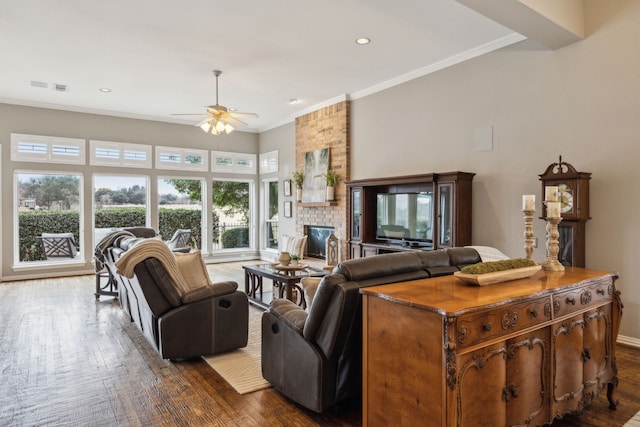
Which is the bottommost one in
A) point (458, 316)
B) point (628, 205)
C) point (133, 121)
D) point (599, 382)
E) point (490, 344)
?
point (599, 382)

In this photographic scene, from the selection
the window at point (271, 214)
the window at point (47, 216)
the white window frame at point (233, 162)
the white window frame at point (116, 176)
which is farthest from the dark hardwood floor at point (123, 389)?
the white window frame at point (233, 162)

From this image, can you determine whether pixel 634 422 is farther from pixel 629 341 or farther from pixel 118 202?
pixel 118 202

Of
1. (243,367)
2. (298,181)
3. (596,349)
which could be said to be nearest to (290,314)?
(243,367)

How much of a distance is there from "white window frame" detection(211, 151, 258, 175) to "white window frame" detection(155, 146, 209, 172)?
211 millimetres

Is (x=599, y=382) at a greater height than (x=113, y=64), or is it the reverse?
(x=113, y=64)

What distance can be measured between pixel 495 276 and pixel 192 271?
2602 millimetres

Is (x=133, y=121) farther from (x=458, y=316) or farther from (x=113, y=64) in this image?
(x=458, y=316)

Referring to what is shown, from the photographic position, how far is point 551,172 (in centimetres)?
410

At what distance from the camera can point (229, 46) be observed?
484cm

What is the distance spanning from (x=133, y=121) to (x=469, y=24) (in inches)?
271

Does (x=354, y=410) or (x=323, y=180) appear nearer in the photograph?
(x=354, y=410)

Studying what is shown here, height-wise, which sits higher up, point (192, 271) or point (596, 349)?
point (192, 271)

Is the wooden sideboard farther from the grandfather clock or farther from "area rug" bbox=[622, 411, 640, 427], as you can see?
the grandfather clock

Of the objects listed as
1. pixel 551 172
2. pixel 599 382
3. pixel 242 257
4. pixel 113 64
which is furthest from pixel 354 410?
pixel 242 257
